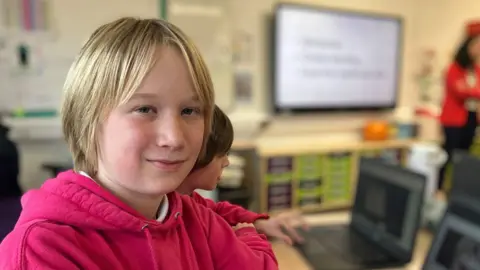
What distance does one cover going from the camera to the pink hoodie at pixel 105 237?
1.73 ft

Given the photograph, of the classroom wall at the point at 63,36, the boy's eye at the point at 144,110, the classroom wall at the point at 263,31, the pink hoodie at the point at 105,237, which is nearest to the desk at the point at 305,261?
the pink hoodie at the point at 105,237

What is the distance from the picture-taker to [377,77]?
3.84 m

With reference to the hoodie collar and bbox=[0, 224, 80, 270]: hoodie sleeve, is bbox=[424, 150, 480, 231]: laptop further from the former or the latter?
bbox=[0, 224, 80, 270]: hoodie sleeve

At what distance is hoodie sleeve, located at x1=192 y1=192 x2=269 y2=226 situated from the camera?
0.85 m

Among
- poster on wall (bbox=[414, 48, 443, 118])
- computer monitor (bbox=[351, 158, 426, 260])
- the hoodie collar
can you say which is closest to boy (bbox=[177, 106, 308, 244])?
the hoodie collar

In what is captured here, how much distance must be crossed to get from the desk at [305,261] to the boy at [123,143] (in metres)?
0.36

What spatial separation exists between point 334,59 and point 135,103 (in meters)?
3.26

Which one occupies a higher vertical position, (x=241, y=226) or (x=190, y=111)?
(x=190, y=111)

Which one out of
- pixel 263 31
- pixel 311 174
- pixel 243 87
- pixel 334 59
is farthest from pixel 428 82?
pixel 243 87

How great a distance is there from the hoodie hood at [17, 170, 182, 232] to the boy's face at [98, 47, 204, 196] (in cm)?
3

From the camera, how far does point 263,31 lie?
3.43 meters

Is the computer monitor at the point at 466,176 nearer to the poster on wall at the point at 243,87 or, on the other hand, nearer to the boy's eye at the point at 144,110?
the boy's eye at the point at 144,110

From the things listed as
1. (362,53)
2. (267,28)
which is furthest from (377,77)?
(267,28)

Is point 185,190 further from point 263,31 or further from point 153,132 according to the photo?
point 263,31
